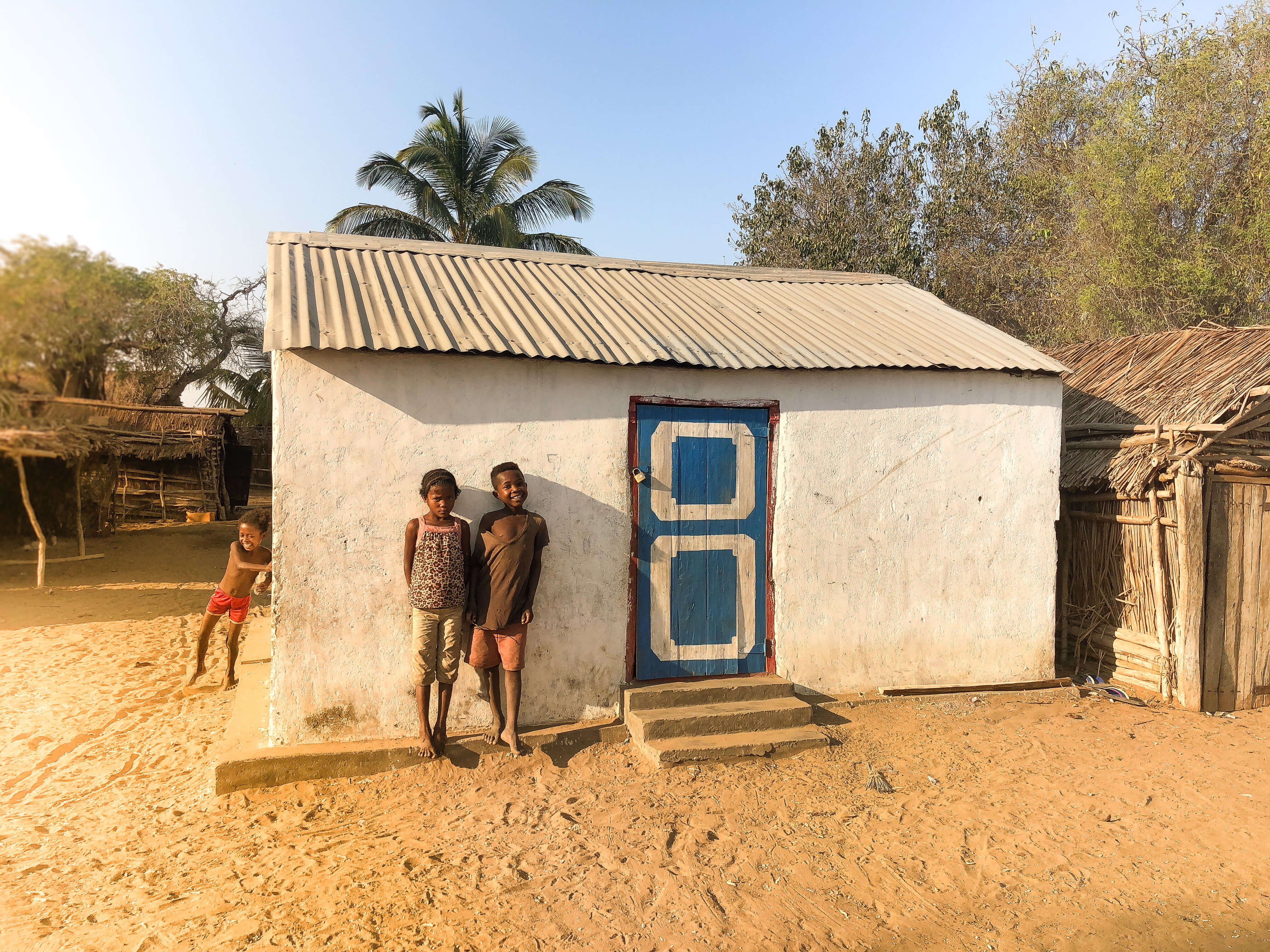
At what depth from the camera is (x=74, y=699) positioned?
5.79 meters

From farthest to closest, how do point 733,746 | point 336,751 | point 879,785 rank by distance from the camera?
1. point 733,746
2. point 879,785
3. point 336,751

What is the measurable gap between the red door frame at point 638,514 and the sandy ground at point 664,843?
686mm

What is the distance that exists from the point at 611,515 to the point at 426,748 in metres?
1.85

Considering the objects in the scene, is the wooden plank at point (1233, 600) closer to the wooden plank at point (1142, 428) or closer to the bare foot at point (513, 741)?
the wooden plank at point (1142, 428)

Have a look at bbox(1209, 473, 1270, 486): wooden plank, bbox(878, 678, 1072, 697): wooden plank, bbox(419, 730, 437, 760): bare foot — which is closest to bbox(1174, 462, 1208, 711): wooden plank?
bbox(1209, 473, 1270, 486): wooden plank

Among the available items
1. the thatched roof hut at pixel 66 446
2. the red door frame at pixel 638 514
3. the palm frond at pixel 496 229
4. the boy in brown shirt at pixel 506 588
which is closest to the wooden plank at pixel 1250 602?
the red door frame at pixel 638 514

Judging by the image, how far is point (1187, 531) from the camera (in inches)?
233

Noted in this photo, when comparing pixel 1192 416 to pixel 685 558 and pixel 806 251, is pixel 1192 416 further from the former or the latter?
pixel 806 251

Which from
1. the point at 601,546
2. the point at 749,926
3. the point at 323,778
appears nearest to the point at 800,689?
the point at 601,546

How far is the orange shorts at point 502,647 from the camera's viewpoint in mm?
4656

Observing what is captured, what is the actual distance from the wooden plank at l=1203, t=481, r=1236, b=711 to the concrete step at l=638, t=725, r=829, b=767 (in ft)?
11.6

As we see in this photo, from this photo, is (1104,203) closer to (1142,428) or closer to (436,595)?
(1142,428)

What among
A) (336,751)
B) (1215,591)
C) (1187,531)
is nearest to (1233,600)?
(1215,591)

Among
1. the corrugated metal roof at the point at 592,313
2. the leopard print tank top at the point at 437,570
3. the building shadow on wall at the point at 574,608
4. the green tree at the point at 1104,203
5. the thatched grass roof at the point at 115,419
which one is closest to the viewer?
the thatched grass roof at the point at 115,419
